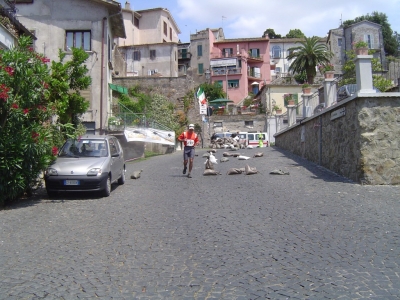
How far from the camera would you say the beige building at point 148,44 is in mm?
56625

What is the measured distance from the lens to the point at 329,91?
53.0 ft

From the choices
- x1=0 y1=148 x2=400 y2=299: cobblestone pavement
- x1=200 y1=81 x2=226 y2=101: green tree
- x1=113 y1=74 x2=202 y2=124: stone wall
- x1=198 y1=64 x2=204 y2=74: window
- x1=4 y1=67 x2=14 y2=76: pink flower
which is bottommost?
x1=0 y1=148 x2=400 y2=299: cobblestone pavement

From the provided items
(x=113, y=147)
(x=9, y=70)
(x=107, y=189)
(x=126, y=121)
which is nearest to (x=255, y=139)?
(x=126, y=121)

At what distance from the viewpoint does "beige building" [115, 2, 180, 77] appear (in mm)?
56625

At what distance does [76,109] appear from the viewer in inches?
529

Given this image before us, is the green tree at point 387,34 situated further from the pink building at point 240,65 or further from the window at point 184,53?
the window at point 184,53

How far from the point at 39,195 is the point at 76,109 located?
105 inches

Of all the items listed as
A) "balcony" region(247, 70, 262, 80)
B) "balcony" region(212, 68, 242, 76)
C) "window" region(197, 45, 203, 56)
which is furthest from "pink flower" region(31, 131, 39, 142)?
"balcony" region(247, 70, 262, 80)

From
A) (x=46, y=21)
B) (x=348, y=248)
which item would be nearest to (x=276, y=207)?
(x=348, y=248)

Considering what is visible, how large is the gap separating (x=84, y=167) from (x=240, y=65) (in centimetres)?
5594

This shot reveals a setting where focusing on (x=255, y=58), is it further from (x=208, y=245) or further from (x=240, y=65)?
(x=208, y=245)

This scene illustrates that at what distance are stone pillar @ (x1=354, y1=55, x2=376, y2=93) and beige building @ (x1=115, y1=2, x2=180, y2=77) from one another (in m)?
41.4

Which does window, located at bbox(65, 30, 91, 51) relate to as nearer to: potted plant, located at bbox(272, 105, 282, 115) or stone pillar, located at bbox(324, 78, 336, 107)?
potted plant, located at bbox(272, 105, 282, 115)

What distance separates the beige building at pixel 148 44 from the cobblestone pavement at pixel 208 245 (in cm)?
4342
